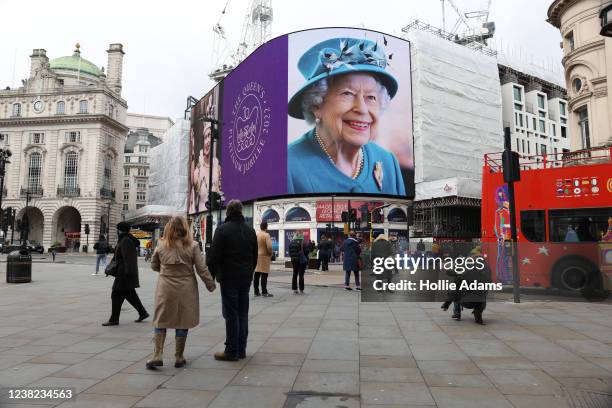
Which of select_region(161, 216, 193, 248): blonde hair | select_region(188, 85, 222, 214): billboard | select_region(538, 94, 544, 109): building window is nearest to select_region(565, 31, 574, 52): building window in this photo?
select_region(161, 216, 193, 248): blonde hair

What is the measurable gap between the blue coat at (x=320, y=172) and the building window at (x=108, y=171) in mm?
39346

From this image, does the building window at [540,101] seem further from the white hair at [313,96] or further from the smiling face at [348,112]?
the white hair at [313,96]

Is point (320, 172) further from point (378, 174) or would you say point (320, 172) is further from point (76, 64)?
point (76, 64)

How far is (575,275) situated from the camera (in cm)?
1216

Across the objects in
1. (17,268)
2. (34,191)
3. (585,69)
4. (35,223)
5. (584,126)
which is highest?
(585,69)

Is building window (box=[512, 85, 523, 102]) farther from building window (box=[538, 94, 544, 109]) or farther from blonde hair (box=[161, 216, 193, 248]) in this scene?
blonde hair (box=[161, 216, 193, 248])

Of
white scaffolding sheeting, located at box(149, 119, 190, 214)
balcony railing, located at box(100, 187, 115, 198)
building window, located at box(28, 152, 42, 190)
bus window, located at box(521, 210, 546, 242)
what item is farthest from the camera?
balcony railing, located at box(100, 187, 115, 198)

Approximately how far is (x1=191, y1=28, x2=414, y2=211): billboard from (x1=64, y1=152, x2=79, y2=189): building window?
3583 cm

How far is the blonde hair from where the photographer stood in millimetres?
5309

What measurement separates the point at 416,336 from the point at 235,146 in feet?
139

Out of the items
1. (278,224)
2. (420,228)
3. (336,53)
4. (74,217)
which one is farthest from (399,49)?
(74,217)

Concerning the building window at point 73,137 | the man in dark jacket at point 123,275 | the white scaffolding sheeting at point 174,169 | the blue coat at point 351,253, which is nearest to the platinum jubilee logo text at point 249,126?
the white scaffolding sheeting at point 174,169

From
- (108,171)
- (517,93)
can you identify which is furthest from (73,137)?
(517,93)

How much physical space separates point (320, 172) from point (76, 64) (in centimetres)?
5581
